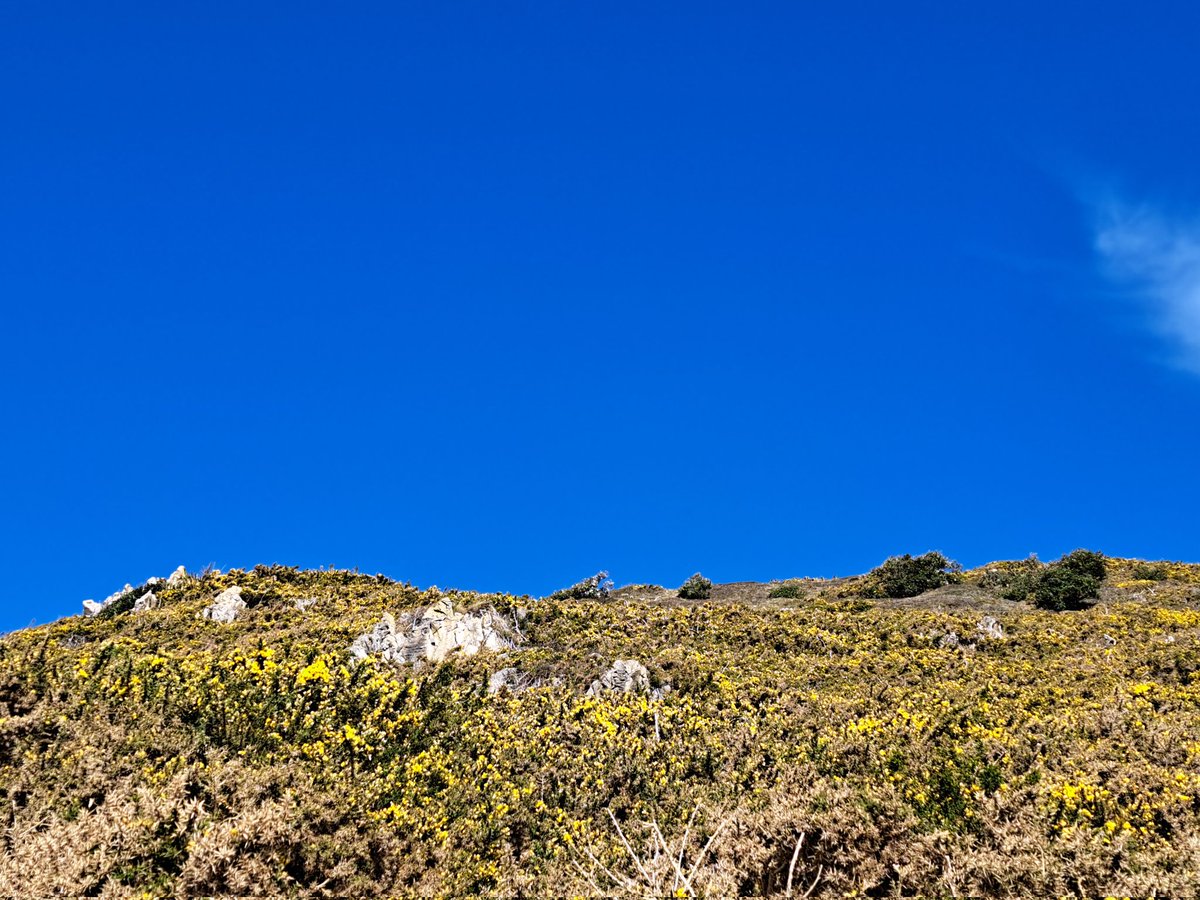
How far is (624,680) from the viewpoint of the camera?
16.6 meters

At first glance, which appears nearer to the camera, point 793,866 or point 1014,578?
point 793,866

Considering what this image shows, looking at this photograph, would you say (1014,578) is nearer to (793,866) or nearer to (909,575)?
(909,575)

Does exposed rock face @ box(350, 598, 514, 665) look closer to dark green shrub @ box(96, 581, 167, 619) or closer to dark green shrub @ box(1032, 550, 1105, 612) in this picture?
dark green shrub @ box(96, 581, 167, 619)

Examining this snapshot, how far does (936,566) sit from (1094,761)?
1164 inches

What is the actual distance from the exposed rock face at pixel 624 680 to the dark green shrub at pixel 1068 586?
19.3m

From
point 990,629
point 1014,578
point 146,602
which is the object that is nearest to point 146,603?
point 146,602

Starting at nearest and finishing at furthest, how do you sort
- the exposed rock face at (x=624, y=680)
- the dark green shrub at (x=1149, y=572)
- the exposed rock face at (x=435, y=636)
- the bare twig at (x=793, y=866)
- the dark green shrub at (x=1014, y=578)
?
1. the bare twig at (x=793, y=866)
2. the exposed rock face at (x=624, y=680)
3. the exposed rock face at (x=435, y=636)
4. the dark green shrub at (x=1014, y=578)
5. the dark green shrub at (x=1149, y=572)

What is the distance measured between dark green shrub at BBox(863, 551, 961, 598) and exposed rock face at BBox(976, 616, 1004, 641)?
1031 centimetres

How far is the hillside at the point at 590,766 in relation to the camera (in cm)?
612

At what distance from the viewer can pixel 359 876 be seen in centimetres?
705

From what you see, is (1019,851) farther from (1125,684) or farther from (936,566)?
(936,566)

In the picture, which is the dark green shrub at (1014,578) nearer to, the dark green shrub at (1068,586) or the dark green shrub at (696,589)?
the dark green shrub at (1068,586)

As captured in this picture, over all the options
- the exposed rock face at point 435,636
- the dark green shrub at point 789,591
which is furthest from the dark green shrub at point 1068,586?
the exposed rock face at point 435,636

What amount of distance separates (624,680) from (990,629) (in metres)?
12.8
